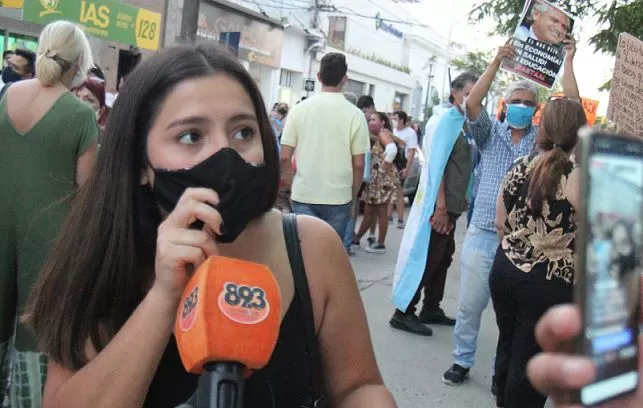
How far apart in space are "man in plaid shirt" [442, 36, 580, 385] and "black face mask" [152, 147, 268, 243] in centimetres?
325

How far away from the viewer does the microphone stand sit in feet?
3.38

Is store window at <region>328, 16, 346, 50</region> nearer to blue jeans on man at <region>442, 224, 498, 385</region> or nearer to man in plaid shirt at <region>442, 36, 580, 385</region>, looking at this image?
man in plaid shirt at <region>442, 36, 580, 385</region>

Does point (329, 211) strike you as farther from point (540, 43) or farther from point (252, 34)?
point (252, 34)

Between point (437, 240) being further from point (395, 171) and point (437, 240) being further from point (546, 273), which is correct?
point (395, 171)

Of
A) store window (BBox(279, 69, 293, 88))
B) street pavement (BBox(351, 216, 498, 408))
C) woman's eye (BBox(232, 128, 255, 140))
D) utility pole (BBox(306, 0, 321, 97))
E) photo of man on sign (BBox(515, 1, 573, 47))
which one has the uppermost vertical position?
utility pole (BBox(306, 0, 321, 97))

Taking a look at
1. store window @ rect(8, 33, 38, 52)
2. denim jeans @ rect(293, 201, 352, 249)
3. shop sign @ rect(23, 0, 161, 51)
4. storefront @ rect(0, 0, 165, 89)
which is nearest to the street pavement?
denim jeans @ rect(293, 201, 352, 249)

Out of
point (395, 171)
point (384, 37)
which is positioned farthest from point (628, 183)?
point (384, 37)

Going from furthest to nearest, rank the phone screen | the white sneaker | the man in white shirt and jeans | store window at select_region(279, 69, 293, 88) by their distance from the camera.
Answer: store window at select_region(279, 69, 293, 88)
the white sneaker
the man in white shirt and jeans
the phone screen

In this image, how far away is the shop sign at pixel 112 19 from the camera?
1027 cm

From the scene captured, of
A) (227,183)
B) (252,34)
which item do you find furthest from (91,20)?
(252,34)

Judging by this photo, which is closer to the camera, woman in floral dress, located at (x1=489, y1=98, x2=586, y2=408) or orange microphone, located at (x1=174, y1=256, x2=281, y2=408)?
orange microphone, located at (x1=174, y1=256, x2=281, y2=408)

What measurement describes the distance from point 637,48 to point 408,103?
4284cm

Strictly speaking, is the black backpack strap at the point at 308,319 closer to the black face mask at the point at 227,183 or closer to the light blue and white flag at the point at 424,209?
the black face mask at the point at 227,183

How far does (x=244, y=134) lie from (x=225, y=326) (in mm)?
594
